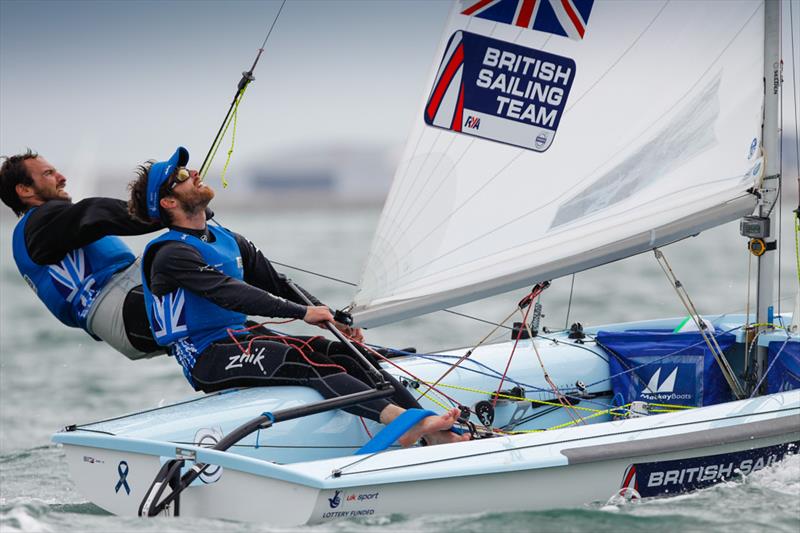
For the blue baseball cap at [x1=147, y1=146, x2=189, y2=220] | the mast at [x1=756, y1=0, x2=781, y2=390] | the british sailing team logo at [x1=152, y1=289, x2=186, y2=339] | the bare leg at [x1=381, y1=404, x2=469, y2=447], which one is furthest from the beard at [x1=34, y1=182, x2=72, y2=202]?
the mast at [x1=756, y1=0, x2=781, y2=390]

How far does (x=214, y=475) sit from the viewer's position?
10.8 feet

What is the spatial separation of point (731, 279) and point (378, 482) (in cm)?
1122

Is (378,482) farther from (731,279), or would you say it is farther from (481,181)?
(731,279)

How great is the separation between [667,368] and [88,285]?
225 cm

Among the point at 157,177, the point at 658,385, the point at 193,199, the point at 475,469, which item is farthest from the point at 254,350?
the point at 658,385

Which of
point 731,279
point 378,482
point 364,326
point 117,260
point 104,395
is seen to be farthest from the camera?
point 731,279

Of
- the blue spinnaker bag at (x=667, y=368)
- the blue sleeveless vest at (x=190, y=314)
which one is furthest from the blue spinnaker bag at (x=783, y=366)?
the blue sleeveless vest at (x=190, y=314)

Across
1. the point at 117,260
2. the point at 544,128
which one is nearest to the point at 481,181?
the point at 544,128

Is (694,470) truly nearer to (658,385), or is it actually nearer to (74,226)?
(658,385)

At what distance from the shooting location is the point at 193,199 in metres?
3.71

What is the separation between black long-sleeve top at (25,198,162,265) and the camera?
398cm

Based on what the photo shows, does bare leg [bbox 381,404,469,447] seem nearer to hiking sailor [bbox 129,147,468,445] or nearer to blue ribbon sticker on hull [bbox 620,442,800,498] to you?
hiking sailor [bbox 129,147,468,445]

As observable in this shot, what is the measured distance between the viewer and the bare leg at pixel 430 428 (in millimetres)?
3504

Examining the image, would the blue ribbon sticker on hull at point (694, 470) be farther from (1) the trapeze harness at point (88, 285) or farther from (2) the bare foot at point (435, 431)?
(1) the trapeze harness at point (88, 285)
